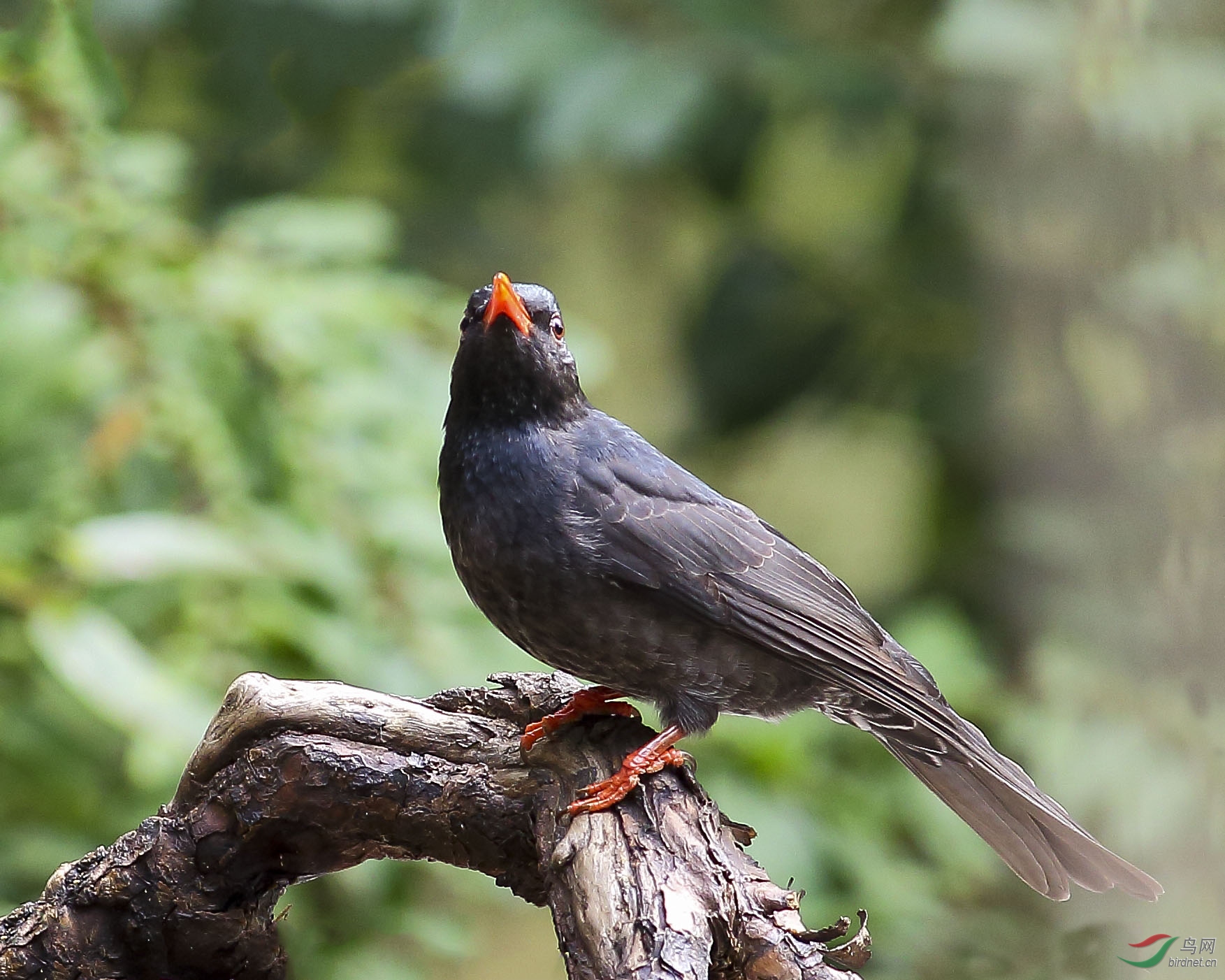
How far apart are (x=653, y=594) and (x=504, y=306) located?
57 cm

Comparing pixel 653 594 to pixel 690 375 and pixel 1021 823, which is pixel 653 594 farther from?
pixel 690 375

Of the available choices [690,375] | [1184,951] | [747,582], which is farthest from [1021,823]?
[690,375]

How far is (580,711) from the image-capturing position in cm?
243

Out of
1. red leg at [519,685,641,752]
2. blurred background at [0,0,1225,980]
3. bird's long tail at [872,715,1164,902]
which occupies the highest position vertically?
blurred background at [0,0,1225,980]

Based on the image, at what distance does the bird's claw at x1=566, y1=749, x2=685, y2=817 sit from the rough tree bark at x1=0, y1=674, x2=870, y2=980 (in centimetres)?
2

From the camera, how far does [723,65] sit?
4.98m

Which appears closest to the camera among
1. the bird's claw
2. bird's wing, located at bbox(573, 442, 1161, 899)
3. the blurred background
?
the bird's claw

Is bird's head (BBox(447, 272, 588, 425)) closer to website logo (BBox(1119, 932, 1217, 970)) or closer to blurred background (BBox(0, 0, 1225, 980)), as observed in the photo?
blurred background (BBox(0, 0, 1225, 980))

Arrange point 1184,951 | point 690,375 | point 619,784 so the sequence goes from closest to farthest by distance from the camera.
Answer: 1. point 619,784
2. point 1184,951
3. point 690,375

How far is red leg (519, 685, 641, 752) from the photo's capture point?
234 cm

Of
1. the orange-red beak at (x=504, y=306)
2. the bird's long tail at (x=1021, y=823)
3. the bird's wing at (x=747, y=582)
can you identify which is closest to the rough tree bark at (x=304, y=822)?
the bird's wing at (x=747, y=582)

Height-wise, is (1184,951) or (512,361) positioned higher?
(512,361)

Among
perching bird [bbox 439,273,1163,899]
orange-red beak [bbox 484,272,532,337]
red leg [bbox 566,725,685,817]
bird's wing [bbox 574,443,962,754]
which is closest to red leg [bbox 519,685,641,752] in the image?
perching bird [bbox 439,273,1163,899]

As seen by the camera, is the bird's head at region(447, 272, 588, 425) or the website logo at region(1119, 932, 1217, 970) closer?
the bird's head at region(447, 272, 588, 425)
